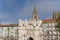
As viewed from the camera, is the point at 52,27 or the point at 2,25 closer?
the point at 52,27

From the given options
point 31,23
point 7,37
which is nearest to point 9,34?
point 7,37

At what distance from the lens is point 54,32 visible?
175 ft

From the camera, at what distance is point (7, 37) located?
55375 millimetres

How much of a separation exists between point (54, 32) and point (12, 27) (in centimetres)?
872

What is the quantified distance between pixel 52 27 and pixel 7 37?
9.31 metres

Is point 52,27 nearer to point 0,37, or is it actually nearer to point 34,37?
point 34,37

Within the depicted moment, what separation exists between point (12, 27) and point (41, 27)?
593 cm

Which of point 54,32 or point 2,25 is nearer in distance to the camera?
point 54,32

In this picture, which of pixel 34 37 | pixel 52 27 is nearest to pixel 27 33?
pixel 34 37

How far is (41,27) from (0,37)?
8.48 meters

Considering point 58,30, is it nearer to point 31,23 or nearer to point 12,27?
point 31,23

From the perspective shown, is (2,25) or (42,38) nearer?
(42,38)

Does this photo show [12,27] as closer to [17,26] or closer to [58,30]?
[17,26]

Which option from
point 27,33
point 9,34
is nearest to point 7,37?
point 9,34
